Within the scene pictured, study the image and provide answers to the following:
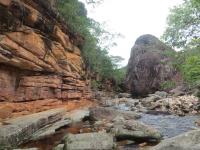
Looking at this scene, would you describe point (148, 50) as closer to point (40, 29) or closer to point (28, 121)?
point (40, 29)

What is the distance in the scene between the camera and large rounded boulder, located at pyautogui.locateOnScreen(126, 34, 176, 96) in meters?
52.1

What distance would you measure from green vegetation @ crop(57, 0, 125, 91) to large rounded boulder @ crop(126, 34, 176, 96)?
3056 millimetres

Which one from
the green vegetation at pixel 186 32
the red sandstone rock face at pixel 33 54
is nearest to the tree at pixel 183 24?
the green vegetation at pixel 186 32

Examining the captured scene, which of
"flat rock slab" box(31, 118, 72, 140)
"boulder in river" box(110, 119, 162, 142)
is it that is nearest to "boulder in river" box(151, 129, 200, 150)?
"boulder in river" box(110, 119, 162, 142)

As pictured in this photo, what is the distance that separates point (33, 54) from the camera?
15508 millimetres

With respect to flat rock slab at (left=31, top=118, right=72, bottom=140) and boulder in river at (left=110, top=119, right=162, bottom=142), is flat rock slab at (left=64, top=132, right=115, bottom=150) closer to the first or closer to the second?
boulder in river at (left=110, top=119, right=162, bottom=142)

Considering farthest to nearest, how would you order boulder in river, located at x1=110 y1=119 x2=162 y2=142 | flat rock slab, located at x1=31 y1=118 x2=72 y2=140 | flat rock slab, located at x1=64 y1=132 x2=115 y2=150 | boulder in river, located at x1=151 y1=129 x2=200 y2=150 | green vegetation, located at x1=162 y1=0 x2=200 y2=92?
green vegetation, located at x1=162 y1=0 x2=200 y2=92 → flat rock slab, located at x1=31 y1=118 x2=72 y2=140 → boulder in river, located at x1=110 y1=119 x2=162 y2=142 → flat rock slab, located at x1=64 y1=132 x2=115 y2=150 → boulder in river, located at x1=151 y1=129 x2=200 y2=150

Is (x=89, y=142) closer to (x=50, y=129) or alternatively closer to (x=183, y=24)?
(x=50, y=129)

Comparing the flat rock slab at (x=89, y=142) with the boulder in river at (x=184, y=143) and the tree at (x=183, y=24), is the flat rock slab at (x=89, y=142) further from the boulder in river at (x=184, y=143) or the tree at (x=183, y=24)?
the tree at (x=183, y=24)

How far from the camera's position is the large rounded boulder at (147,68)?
52094 millimetres

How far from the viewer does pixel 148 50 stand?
56.1m

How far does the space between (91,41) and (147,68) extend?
26351 millimetres

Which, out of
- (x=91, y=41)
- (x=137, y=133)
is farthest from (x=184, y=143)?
(x=91, y=41)

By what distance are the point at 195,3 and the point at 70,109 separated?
10993 millimetres
